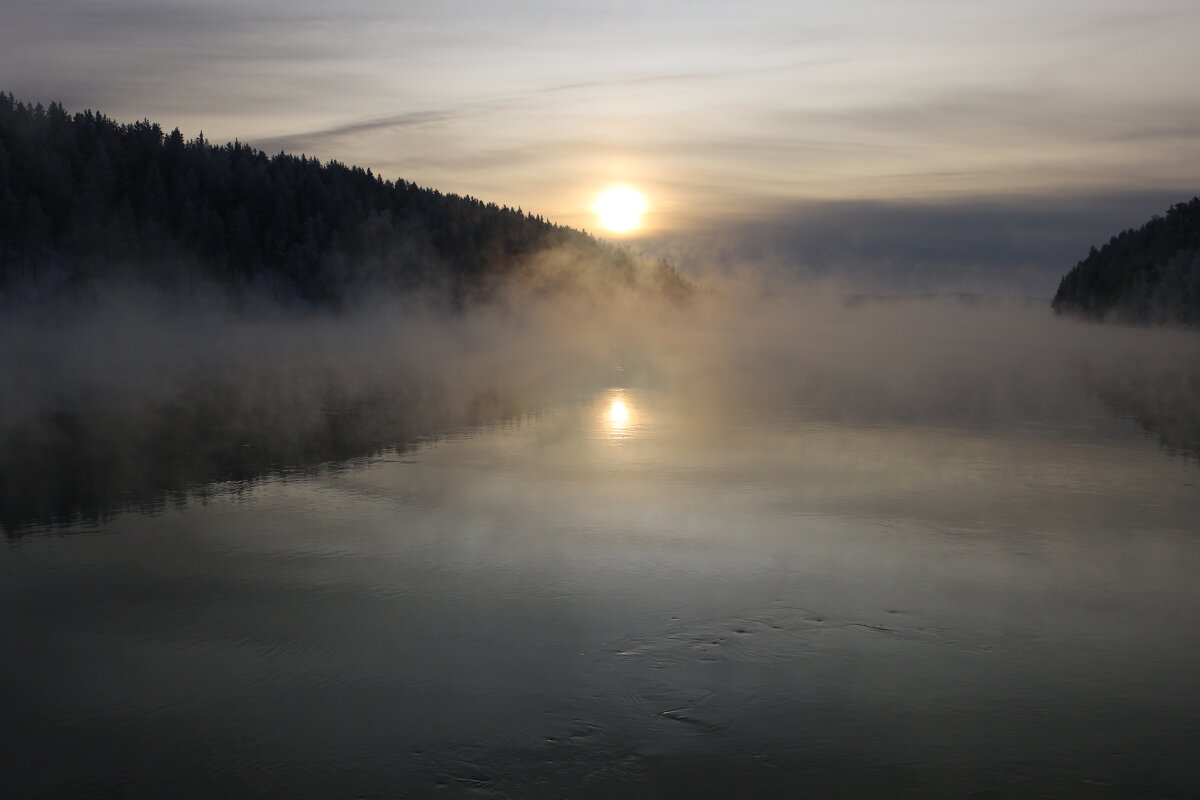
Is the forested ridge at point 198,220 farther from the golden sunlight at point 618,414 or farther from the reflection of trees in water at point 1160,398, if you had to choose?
the reflection of trees in water at point 1160,398

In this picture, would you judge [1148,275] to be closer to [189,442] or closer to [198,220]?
[198,220]

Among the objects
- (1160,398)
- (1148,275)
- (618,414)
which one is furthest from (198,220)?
(1148,275)

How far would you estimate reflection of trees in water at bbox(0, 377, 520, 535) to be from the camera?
18.4m

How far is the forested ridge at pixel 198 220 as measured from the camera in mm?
95062

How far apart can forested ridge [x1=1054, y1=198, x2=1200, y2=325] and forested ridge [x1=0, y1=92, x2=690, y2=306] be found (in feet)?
294

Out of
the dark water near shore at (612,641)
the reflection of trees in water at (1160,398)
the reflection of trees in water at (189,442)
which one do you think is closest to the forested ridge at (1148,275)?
the reflection of trees in water at (1160,398)

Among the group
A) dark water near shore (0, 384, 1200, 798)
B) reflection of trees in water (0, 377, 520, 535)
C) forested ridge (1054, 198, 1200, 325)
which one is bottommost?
dark water near shore (0, 384, 1200, 798)

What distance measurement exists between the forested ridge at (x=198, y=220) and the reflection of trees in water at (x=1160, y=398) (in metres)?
79.3

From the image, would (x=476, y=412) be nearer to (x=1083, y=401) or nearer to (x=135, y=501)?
(x=135, y=501)

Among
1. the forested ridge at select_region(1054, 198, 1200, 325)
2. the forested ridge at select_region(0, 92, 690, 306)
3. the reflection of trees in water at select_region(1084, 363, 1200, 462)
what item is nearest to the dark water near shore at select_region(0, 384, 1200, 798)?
the reflection of trees in water at select_region(1084, 363, 1200, 462)

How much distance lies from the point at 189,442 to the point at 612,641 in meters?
16.6

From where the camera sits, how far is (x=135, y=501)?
18.0m

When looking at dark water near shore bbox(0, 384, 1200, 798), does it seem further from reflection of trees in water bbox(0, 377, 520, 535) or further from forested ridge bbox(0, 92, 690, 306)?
forested ridge bbox(0, 92, 690, 306)

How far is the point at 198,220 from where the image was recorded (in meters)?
108
